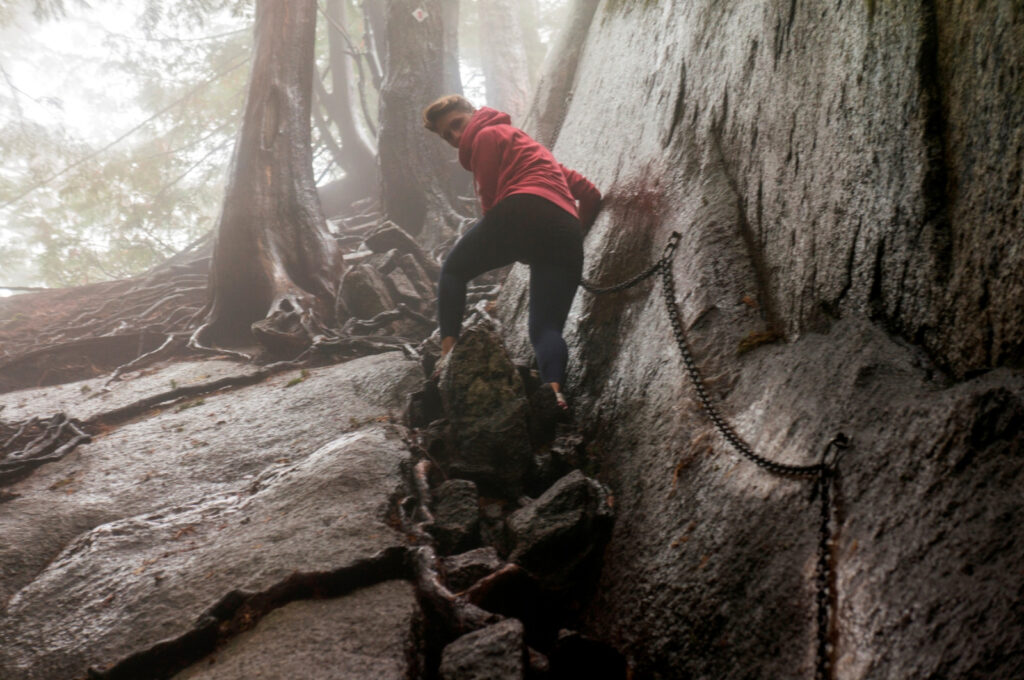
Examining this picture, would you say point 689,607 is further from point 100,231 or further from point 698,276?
point 100,231

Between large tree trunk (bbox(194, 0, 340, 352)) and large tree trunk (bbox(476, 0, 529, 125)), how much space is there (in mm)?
6521

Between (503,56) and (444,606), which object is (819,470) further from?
(503,56)

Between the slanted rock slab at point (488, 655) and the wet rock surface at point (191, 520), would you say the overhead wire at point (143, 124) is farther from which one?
the slanted rock slab at point (488, 655)

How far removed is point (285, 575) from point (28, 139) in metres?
14.0

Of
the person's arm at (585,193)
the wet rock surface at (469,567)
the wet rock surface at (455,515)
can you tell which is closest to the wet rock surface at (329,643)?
the wet rock surface at (469,567)

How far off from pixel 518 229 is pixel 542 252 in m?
0.19

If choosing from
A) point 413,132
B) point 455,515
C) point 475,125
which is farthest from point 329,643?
point 413,132

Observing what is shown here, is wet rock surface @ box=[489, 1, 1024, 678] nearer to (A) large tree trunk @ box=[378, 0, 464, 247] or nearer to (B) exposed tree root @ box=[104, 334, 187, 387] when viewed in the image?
(B) exposed tree root @ box=[104, 334, 187, 387]

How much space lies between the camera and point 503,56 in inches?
565

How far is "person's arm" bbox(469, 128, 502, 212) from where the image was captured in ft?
11.6

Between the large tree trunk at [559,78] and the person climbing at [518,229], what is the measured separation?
3542mm

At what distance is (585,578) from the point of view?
2.42m

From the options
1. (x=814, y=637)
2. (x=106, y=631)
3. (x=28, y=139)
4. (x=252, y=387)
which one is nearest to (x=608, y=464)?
(x=814, y=637)

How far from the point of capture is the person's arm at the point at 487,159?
3.55m
